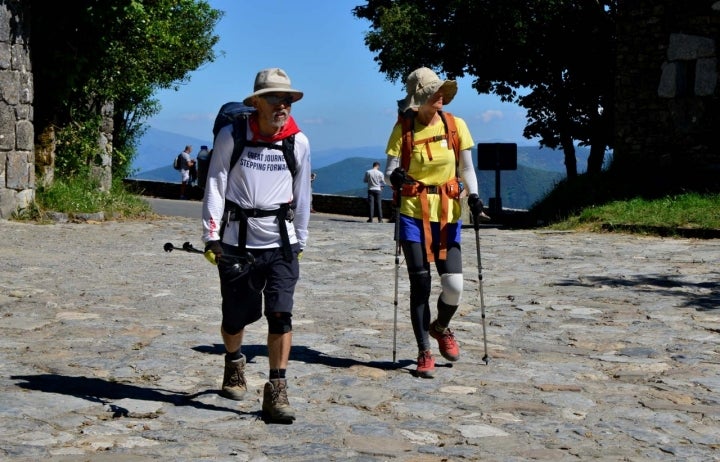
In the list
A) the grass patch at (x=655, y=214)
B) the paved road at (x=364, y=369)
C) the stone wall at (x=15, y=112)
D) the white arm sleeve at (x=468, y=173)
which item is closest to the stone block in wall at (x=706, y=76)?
the grass patch at (x=655, y=214)

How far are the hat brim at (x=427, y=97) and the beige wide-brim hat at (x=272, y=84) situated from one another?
4.30ft

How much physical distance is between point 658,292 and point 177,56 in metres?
25.8

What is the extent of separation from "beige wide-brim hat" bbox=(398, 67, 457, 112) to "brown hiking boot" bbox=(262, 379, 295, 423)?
2181mm

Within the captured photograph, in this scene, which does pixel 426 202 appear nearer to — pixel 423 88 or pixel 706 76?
pixel 423 88

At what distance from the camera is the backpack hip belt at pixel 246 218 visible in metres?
5.61

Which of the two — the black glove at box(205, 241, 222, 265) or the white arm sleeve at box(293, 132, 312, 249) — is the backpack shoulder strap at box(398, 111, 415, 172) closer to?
the white arm sleeve at box(293, 132, 312, 249)

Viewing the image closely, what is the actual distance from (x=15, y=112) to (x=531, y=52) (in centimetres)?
1730

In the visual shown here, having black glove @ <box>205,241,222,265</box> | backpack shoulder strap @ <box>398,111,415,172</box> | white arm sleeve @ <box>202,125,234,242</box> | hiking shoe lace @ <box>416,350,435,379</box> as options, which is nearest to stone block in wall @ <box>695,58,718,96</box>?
backpack shoulder strap @ <box>398,111,415,172</box>

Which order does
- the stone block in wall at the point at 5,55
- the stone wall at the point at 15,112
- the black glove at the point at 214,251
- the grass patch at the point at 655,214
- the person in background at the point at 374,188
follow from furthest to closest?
the person in background at the point at 374,188, the grass patch at the point at 655,214, the stone wall at the point at 15,112, the stone block in wall at the point at 5,55, the black glove at the point at 214,251

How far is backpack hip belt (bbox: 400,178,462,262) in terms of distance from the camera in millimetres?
6738

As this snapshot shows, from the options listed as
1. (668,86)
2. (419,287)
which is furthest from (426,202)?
(668,86)

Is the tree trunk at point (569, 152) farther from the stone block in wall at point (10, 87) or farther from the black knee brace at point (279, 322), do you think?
the black knee brace at point (279, 322)

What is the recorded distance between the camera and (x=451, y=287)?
22.5 ft

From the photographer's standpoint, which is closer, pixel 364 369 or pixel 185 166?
pixel 364 369
